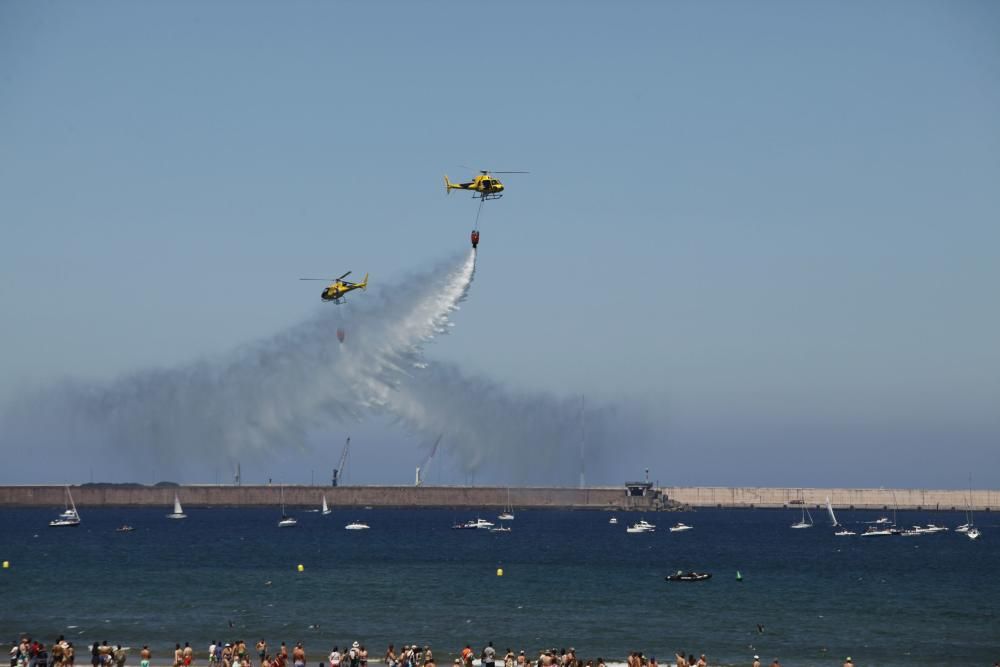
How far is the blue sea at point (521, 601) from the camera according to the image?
79.8 metres

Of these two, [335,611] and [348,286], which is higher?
[348,286]

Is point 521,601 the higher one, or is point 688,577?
point 688,577

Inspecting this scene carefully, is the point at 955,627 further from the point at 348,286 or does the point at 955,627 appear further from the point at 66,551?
the point at 66,551

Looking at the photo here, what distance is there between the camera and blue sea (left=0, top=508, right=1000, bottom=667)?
7981 cm

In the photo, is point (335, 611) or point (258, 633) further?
point (335, 611)

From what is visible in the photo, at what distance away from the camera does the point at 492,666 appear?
58.8 m

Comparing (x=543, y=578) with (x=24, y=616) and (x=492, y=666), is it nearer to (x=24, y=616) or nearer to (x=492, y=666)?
(x=24, y=616)

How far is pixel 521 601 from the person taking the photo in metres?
Answer: 103

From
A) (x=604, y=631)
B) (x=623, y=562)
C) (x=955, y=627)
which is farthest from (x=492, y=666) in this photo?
(x=623, y=562)

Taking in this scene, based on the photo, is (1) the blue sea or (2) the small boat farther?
(2) the small boat

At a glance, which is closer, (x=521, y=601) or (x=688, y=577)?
(x=521, y=601)

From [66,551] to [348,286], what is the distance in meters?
78.9

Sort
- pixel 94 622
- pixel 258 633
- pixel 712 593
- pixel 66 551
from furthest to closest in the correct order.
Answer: pixel 66 551 < pixel 712 593 < pixel 94 622 < pixel 258 633

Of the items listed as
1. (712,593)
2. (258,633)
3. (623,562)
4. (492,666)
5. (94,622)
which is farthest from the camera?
(623,562)
